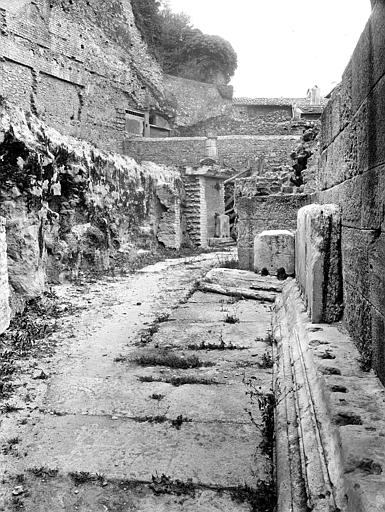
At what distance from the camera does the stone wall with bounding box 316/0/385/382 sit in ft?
8.51

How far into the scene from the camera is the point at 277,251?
8.02m

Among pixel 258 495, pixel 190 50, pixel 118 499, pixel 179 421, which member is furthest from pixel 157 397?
pixel 190 50

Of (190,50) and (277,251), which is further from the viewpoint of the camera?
(190,50)

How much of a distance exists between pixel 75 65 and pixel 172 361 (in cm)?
1692

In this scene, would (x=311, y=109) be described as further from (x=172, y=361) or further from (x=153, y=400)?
(x=153, y=400)

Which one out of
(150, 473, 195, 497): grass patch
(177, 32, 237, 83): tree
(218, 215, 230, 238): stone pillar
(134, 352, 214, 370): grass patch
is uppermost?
(177, 32, 237, 83): tree

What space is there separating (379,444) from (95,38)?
21782mm

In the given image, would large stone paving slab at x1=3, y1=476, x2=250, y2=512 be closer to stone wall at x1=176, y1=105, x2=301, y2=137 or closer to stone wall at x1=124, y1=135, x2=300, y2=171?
stone wall at x1=124, y1=135, x2=300, y2=171

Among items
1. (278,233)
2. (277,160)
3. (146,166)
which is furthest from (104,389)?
(277,160)

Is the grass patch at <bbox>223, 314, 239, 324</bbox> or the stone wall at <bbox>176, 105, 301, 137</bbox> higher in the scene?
the stone wall at <bbox>176, 105, 301, 137</bbox>

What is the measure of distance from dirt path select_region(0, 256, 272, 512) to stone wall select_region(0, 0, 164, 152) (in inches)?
476

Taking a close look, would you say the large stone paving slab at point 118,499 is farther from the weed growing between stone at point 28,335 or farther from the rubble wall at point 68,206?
the rubble wall at point 68,206

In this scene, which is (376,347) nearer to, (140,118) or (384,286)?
(384,286)

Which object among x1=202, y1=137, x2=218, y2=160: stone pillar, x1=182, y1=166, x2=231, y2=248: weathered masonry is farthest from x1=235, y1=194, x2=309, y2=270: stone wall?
x1=202, y1=137, x2=218, y2=160: stone pillar
